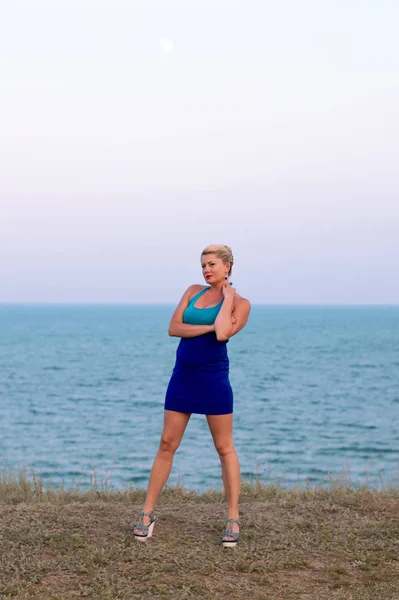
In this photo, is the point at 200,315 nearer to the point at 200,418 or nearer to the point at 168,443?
the point at 168,443

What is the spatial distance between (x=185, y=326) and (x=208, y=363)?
0.39 metres

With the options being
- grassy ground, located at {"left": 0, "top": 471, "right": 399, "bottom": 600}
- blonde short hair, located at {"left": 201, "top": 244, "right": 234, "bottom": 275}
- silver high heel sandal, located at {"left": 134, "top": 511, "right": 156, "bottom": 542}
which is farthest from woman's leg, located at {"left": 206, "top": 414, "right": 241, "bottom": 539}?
blonde short hair, located at {"left": 201, "top": 244, "right": 234, "bottom": 275}

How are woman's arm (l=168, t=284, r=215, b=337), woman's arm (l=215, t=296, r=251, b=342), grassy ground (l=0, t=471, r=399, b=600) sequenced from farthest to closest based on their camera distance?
woman's arm (l=168, t=284, r=215, b=337) < woman's arm (l=215, t=296, r=251, b=342) < grassy ground (l=0, t=471, r=399, b=600)

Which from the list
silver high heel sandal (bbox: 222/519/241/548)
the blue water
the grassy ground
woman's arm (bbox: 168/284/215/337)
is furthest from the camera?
the blue water

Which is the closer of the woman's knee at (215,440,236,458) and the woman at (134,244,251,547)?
the woman at (134,244,251,547)

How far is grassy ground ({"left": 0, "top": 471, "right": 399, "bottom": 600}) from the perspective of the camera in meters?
6.12

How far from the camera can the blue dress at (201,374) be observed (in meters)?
6.88

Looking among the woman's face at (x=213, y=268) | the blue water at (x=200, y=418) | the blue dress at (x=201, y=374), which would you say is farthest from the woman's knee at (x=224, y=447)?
the blue water at (x=200, y=418)

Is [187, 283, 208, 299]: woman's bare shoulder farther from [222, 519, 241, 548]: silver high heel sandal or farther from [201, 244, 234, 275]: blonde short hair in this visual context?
[222, 519, 241, 548]: silver high heel sandal

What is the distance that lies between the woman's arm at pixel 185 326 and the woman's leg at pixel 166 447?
0.73 m

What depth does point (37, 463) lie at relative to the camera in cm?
2658

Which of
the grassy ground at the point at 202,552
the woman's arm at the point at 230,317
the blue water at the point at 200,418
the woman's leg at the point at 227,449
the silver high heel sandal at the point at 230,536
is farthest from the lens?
the blue water at the point at 200,418

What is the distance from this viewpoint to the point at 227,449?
702 cm

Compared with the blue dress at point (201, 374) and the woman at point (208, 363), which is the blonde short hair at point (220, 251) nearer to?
the woman at point (208, 363)
